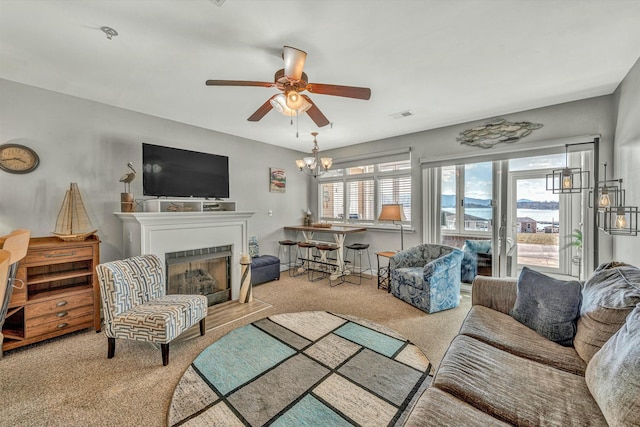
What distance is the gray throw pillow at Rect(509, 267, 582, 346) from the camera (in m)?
1.76

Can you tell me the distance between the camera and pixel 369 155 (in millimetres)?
5000

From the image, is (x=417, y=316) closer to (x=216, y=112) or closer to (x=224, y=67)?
(x=224, y=67)

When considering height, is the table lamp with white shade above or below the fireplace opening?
above

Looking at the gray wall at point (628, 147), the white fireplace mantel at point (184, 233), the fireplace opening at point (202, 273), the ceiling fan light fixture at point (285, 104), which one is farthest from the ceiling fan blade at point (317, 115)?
the gray wall at point (628, 147)

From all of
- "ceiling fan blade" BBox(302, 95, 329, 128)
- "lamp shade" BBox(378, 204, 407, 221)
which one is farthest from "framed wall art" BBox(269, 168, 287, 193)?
"ceiling fan blade" BBox(302, 95, 329, 128)

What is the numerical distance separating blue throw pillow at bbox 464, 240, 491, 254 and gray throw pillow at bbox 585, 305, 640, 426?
109 inches

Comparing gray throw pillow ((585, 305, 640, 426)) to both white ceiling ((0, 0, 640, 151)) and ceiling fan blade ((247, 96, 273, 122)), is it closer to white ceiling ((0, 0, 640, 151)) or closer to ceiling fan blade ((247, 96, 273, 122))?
white ceiling ((0, 0, 640, 151))

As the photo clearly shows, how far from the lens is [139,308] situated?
237 cm

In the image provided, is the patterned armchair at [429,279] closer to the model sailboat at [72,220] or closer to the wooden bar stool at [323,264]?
the wooden bar stool at [323,264]

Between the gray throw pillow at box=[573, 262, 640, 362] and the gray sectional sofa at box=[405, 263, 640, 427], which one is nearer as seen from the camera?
the gray sectional sofa at box=[405, 263, 640, 427]

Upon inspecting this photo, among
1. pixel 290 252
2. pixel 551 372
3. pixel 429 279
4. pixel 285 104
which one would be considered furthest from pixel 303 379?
pixel 290 252

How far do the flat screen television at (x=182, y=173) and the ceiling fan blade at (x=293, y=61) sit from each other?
2.47 meters

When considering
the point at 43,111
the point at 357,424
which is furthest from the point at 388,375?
the point at 43,111

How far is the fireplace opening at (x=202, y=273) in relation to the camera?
3338mm
